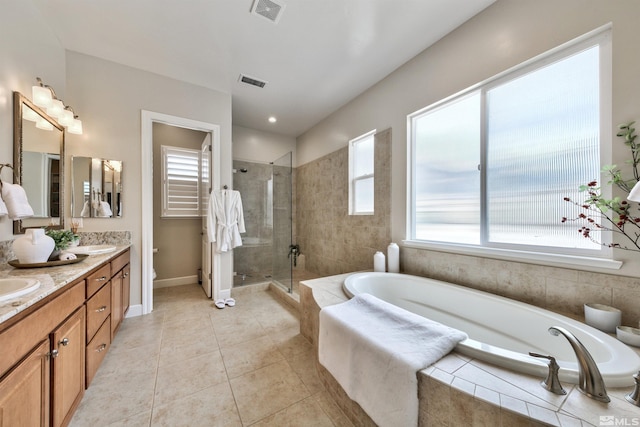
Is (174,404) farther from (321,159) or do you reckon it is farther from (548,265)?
(321,159)

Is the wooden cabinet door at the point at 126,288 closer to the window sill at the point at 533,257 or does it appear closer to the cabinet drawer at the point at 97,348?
the cabinet drawer at the point at 97,348

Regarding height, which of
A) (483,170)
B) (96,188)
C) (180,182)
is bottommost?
(96,188)

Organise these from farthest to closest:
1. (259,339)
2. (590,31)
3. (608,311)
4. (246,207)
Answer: (246,207) → (259,339) → (590,31) → (608,311)

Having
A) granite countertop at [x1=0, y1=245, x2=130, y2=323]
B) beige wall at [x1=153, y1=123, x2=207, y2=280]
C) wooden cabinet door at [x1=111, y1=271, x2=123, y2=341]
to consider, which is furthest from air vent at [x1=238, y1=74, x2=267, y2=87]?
wooden cabinet door at [x1=111, y1=271, x2=123, y2=341]

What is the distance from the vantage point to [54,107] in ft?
5.98

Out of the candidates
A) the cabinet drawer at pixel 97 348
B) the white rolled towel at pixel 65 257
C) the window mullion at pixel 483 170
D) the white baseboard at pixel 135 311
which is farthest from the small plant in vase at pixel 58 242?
the window mullion at pixel 483 170

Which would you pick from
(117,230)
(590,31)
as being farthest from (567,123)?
(117,230)

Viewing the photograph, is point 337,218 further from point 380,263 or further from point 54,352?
point 54,352

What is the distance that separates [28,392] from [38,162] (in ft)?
5.87

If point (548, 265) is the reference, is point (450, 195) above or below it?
above

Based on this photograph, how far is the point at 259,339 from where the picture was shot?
80.0 inches

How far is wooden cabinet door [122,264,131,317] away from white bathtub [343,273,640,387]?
6.99 feet

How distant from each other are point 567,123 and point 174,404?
3.03 meters

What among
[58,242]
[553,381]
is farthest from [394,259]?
[58,242]
